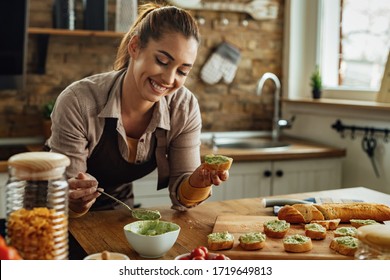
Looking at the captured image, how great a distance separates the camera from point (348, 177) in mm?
3146

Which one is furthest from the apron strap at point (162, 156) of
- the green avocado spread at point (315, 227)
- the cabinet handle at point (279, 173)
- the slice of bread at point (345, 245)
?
the cabinet handle at point (279, 173)

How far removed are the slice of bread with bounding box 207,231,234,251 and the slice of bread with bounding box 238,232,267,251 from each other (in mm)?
28

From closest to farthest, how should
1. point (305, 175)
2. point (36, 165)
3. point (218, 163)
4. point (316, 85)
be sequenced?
point (36, 165), point (218, 163), point (305, 175), point (316, 85)

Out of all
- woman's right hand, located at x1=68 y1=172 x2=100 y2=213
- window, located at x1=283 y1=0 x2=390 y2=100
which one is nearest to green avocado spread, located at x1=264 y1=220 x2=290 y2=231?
woman's right hand, located at x1=68 y1=172 x2=100 y2=213

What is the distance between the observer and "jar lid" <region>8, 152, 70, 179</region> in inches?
39.0

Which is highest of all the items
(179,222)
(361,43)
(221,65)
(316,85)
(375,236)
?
(361,43)

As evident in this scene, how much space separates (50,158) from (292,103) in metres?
2.72

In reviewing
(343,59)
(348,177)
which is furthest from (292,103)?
(348,177)

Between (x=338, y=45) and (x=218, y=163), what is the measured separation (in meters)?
2.11

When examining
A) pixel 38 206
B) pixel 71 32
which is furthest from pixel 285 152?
pixel 38 206

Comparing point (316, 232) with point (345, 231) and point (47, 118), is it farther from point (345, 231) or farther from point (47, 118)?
point (47, 118)

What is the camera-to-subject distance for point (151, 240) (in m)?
1.24
